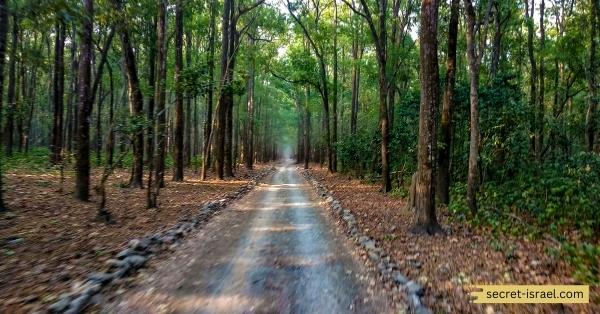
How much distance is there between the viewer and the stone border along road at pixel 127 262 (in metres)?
4.77

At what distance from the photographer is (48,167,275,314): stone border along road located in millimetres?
4766

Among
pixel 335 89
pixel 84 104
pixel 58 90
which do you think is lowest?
pixel 84 104

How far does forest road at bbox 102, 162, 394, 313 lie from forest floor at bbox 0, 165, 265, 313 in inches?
38.6

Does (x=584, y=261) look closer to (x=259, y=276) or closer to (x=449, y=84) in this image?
(x=259, y=276)

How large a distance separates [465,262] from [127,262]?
5.32 metres

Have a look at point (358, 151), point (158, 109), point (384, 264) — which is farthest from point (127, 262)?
point (358, 151)

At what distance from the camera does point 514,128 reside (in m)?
12.3

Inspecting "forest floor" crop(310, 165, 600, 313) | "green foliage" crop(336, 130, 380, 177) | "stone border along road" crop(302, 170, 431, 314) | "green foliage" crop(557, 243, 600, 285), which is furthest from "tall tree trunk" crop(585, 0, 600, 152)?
"stone border along road" crop(302, 170, 431, 314)

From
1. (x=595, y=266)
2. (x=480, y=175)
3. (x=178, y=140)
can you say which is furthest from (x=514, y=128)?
(x=178, y=140)

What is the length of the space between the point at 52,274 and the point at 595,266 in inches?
300

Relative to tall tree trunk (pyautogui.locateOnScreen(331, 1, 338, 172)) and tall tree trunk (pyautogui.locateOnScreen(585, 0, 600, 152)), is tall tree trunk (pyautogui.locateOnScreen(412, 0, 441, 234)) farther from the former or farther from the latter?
tall tree trunk (pyautogui.locateOnScreen(331, 1, 338, 172))

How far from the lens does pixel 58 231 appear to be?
845 centimetres

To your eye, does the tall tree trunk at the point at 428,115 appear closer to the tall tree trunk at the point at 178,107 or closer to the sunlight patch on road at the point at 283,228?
the sunlight patch on road at the point at 283,228

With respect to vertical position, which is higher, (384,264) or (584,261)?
(584,261)
